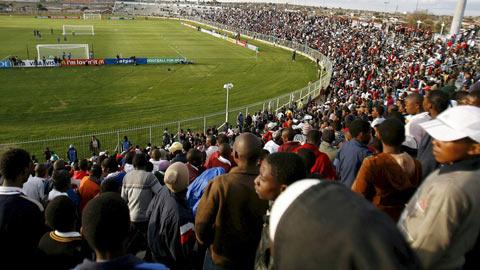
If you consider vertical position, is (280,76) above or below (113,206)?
below

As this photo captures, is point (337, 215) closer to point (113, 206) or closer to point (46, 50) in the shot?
point (113, 206)

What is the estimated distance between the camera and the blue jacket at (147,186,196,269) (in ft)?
14.8

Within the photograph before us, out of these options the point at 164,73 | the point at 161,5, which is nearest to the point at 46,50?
the point at 164,73

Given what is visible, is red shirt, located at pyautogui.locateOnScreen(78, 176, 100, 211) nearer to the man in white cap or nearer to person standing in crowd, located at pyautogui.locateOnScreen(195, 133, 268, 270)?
person standing in crowd, located at pyautogui.locateOnScreen(195, 133, 268, 270)

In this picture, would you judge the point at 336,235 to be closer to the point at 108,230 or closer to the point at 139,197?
the point at 108,230

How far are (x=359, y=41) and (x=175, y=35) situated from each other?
38.1 meters

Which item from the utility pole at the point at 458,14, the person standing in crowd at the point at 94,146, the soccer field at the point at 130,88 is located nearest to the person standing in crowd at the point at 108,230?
the person standing in crowd at the point at 94,146

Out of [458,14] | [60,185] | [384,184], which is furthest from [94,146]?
[458,14]

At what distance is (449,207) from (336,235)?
3.93ft

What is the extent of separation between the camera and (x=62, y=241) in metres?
3.85

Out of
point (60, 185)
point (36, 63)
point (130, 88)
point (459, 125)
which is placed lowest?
point (130, 88)

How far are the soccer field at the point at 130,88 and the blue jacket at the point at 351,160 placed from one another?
61.2 ft

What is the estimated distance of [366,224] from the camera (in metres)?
1.48

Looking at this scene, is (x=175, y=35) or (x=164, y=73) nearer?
(x=164, y=73)
